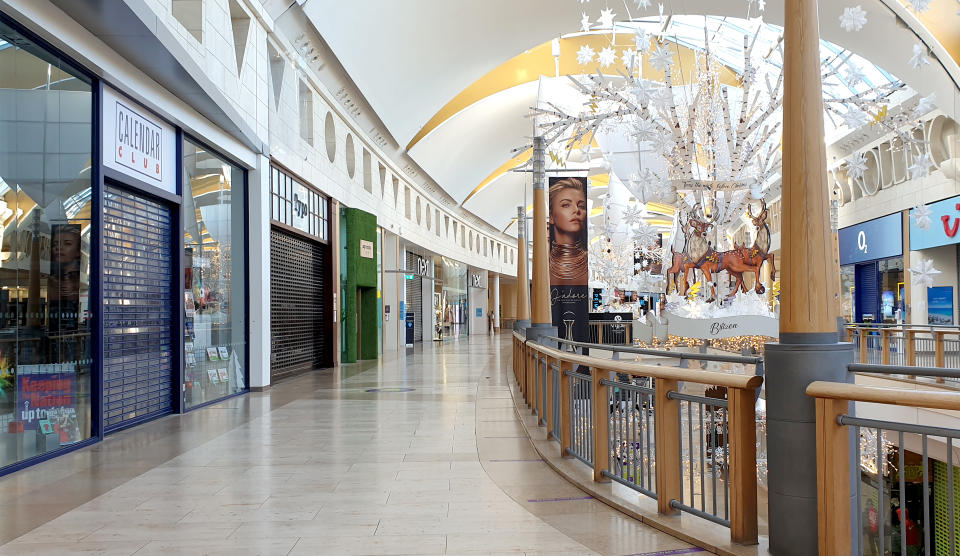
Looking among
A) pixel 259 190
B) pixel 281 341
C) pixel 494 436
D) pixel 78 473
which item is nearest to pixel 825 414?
pixel 494 436

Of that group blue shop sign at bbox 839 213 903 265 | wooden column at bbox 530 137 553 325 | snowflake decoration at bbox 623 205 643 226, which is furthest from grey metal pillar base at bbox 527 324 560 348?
blue shop sign at bbox 839 213 903 265

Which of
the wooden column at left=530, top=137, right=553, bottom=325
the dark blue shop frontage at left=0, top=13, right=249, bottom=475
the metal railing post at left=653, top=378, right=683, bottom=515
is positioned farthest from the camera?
the wooden column at left=530, top=137, right=553, bottom=325

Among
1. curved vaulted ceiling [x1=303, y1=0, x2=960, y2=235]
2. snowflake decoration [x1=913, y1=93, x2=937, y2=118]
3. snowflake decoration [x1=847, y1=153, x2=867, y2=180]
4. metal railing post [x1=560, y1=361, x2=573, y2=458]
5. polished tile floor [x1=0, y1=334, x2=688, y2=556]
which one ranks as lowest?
polished tile floor [x1=0, y1=334, x2=688, y2=556]

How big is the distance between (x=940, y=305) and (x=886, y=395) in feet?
66.5

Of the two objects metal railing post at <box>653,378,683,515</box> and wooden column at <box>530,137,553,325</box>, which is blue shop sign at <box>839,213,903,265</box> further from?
metal railing post at <box>653,378,683,515</box>

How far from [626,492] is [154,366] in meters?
6.34

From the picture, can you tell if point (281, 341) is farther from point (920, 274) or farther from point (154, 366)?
point (920, 274)

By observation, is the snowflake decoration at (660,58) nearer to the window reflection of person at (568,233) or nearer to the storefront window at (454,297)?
the window reflection of person at (568,233)

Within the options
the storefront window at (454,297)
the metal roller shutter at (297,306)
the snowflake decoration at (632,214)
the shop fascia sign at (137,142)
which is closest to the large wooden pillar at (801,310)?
the shop fascia sign at (137,142)

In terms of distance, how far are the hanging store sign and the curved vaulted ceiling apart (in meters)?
3.67

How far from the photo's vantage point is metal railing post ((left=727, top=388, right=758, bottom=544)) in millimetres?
3762

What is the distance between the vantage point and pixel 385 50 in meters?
18.0

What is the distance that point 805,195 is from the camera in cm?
353

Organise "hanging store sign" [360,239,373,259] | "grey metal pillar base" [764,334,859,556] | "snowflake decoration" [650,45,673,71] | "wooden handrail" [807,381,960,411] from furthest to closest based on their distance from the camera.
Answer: "hanging store sign" [360,239,373,259], "snowflake decoration" [650,45,673,71], "grey metal pillar base" [764,334,859,556], "wooden handrail" [807,381,960,411]
